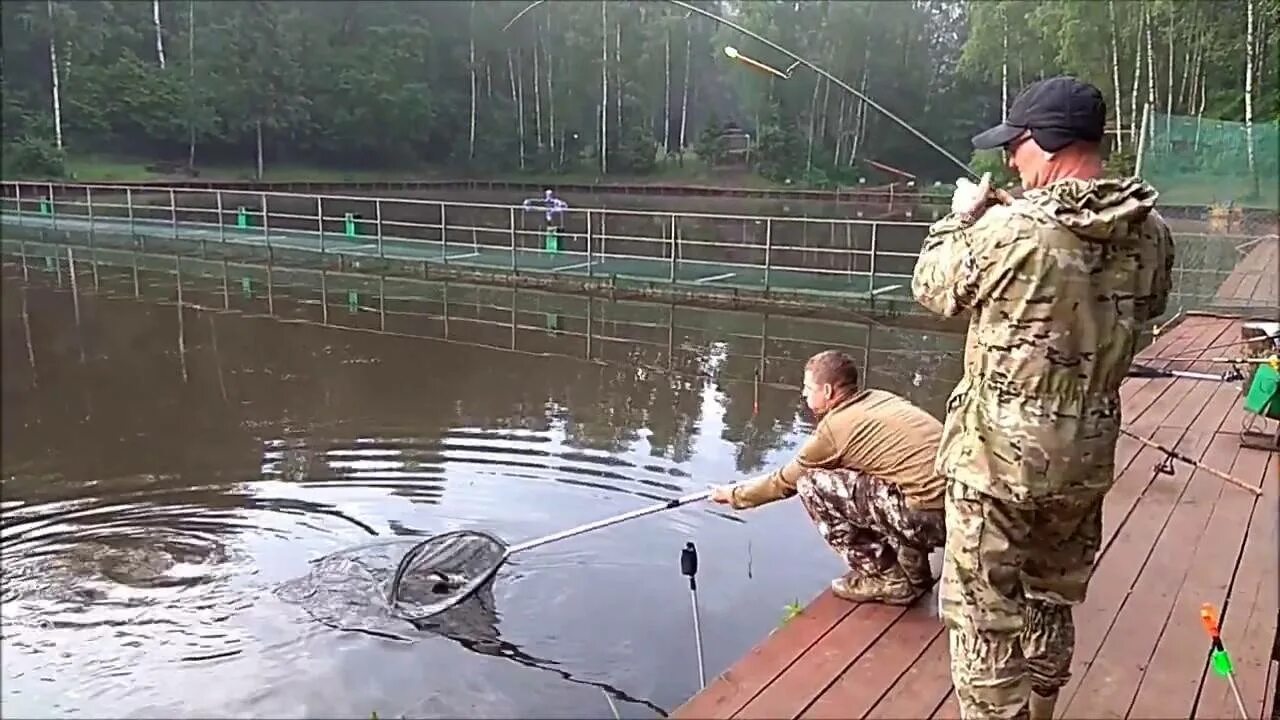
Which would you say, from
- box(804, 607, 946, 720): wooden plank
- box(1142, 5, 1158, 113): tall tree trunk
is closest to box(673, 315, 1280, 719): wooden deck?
box(804, 607, 946, 720): wooden plank

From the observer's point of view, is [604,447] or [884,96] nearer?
[604,447]

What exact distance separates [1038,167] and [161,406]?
6607 millimetres

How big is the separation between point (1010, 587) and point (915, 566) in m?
1.12

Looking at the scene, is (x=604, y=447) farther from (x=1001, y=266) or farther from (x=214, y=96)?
(x=214, y=96)

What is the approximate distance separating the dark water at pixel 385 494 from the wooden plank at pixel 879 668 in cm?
81

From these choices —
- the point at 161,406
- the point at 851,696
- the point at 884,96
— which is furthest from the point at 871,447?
the point at 884,96

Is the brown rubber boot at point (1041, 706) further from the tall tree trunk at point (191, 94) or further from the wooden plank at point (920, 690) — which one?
the tall tree trunk at point (191, 94)

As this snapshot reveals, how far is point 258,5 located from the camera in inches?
1159

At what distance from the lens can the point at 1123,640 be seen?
2936mm

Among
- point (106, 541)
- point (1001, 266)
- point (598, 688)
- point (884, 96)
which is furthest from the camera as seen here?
point (884, 96)

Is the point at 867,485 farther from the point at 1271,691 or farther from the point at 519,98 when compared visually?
the point at 519,98

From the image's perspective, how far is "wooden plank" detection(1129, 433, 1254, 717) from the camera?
2.61m

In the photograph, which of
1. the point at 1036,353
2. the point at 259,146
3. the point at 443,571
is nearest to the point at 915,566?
the point at 1036,353

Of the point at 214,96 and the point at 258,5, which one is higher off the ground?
the point at 258,5
